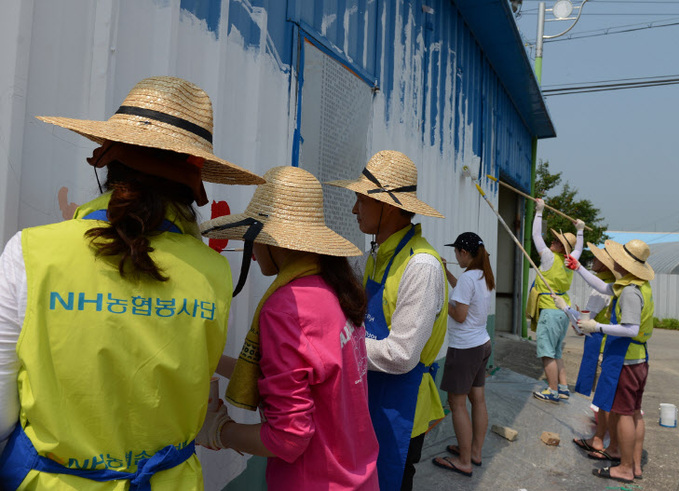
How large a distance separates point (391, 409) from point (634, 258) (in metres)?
2.97

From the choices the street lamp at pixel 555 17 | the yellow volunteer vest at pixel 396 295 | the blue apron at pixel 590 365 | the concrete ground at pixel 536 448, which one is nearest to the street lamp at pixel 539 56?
the street lamp at pixel 555 17

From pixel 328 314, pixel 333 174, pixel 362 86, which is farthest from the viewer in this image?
pixel 362 86

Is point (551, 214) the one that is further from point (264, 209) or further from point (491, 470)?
point (264, 209)

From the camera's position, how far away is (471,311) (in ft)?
14.1

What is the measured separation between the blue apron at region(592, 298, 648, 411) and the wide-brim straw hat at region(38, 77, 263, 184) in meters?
3.98

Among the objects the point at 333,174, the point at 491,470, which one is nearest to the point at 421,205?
the point at 333,174

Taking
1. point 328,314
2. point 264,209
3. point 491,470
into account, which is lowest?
point 491,470

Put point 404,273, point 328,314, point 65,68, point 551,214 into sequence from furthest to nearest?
1. point 551,214
2. point 404,273
3. point 65,68
4. point 328,314

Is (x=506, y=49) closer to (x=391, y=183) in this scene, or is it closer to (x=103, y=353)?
(x=391, y=183)

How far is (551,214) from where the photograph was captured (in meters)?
18.9

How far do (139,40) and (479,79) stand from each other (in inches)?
227

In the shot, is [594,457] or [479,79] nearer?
[594,457]

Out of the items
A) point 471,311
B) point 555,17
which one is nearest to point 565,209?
point 555,17

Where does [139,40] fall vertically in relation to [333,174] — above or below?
above
